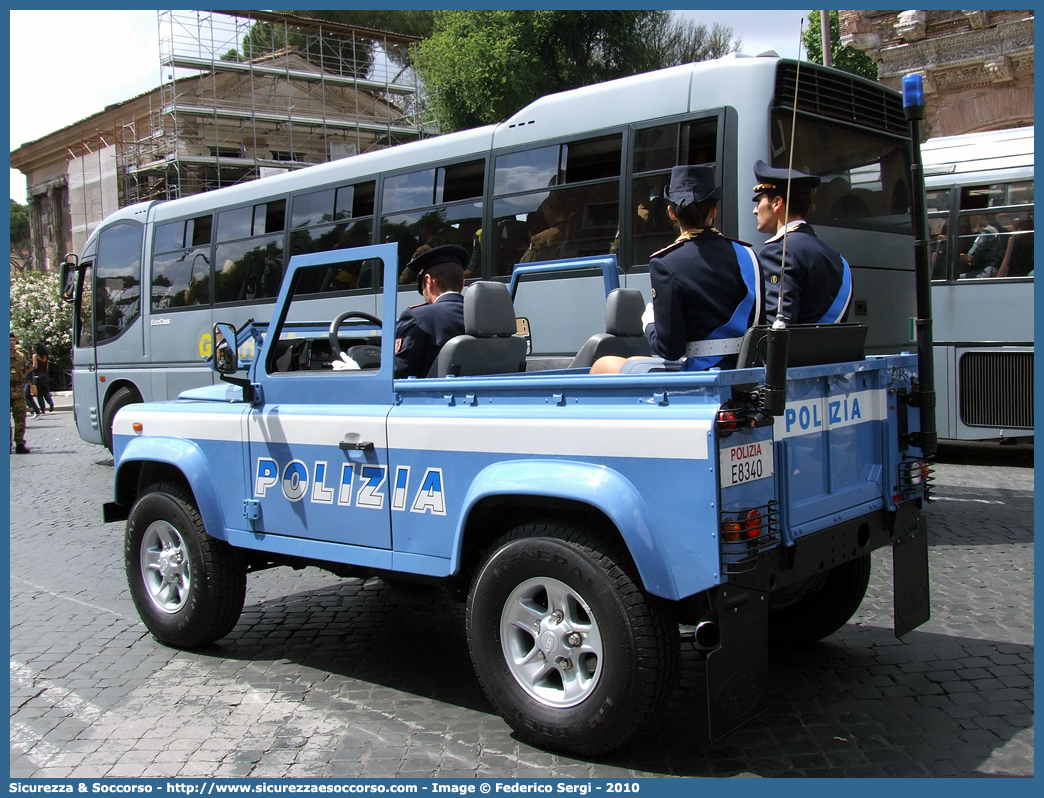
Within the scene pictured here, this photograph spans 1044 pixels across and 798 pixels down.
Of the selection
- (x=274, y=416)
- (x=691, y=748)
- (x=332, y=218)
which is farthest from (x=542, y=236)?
(x=691, y=748)

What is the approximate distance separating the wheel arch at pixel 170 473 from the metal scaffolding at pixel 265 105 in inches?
1272

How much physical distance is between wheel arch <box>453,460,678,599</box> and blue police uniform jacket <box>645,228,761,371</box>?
2.53ft

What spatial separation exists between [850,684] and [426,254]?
3.26m

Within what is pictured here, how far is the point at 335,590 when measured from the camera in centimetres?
654

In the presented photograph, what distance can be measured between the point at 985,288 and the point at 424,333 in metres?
7.87

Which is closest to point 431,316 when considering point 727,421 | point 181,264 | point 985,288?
point 727,421

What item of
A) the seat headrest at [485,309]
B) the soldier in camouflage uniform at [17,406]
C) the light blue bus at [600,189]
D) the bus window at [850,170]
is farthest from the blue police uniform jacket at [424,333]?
the soldier in camouflage uniform at [17,406]

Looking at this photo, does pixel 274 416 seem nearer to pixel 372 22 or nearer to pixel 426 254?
pixel 426 254

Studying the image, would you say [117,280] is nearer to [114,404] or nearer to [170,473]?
[114,404]

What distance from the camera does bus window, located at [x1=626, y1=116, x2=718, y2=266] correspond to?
761cm

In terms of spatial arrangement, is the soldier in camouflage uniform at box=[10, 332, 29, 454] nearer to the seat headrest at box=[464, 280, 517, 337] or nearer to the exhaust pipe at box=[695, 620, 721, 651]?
the seat headrest at box=[464, 280, 517, 337]

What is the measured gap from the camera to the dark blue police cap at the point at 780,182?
14.2ft

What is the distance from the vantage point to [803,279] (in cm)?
414

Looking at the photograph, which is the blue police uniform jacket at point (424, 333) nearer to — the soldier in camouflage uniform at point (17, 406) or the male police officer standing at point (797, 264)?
the male police officer standing at point (797, 264)
